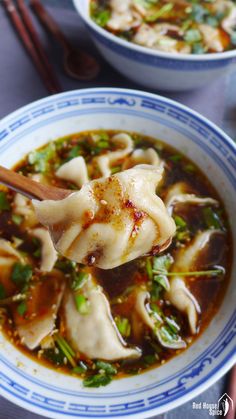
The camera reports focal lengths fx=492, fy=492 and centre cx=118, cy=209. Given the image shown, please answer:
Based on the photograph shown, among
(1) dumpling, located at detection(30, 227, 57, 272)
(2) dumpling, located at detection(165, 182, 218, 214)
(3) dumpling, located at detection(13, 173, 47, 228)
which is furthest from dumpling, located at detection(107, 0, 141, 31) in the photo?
(1) dumpling, located at detection(30, 227, 57, 272)

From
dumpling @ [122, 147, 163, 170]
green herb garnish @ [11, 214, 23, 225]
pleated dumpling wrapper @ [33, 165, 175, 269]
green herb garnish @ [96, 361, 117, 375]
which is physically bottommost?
green herb garnish @ [96, 361, 117, 375]

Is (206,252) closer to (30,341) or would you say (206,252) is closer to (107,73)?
(30,341)

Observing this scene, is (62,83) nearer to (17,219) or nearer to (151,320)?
(17,219)

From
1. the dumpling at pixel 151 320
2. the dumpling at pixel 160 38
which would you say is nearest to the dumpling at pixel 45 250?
the dumpling at pixel 151 320

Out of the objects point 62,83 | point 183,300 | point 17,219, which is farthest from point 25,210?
point 62,83

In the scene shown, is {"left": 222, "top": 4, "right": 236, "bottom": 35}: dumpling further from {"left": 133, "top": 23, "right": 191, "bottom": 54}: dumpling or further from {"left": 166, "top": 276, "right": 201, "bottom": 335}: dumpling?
{"left": 166, "top": 276, "right": 201, "bottom": 335}: dumpling

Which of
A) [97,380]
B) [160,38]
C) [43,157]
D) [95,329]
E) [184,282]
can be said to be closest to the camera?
[97,380]

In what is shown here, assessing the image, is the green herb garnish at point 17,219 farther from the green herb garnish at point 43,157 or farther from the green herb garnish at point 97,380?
the green herb garnish at point 97,380
